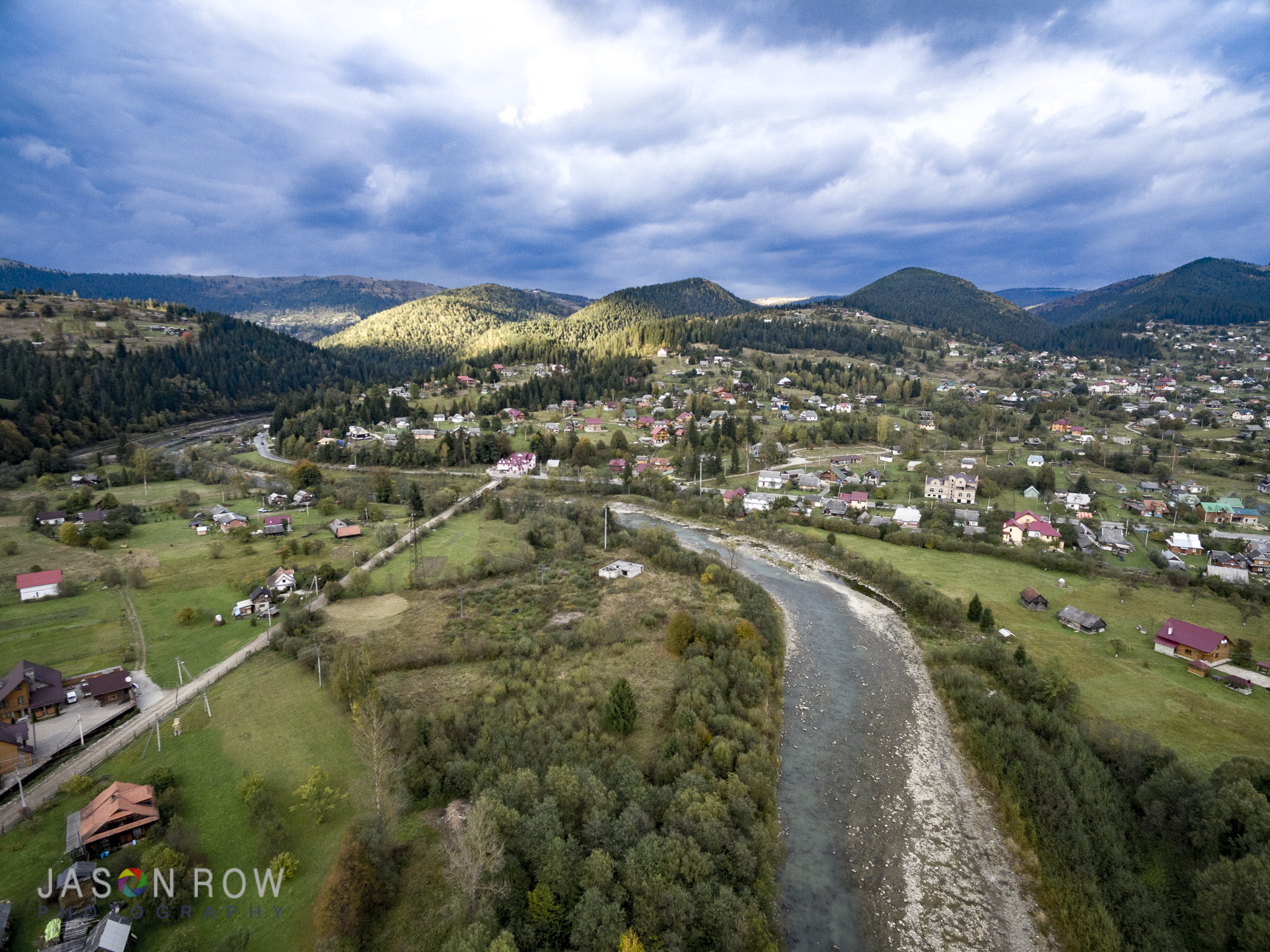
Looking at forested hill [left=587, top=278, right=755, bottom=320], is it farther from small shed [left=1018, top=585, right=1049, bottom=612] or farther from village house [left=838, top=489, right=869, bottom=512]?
small shed [left=1018, top=585, right=1049, bottom=612]

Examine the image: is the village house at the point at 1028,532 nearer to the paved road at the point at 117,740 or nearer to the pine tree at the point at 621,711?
the pine tree at the point at 621,711

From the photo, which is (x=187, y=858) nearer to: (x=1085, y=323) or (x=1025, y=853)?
(x=1025, y=853)

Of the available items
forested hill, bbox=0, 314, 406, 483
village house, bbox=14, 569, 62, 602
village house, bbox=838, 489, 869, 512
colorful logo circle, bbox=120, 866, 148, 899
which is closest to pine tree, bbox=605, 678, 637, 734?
colorful logo circle, bbox=120, 866, 148, 899

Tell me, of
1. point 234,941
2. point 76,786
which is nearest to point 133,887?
point 234,941

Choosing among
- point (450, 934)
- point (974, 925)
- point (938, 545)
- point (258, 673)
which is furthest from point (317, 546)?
point (938, 545)

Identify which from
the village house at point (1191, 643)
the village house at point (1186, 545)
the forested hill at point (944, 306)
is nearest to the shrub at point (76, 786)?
the village house at point (1191, 643)

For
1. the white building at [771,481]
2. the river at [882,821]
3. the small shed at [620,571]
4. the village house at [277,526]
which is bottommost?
the river at [882,821]
